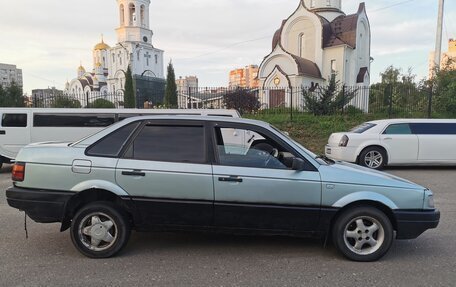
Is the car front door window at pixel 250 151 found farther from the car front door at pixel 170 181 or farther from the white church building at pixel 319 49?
the white church building at pixel 319 49

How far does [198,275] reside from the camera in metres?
3.61

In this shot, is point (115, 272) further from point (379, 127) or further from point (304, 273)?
point (379, 127)

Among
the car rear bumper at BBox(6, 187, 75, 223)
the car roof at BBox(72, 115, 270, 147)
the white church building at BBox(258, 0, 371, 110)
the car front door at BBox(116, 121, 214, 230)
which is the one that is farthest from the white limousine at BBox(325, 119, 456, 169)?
the white church building at BBox(258, 0, 371, 110)

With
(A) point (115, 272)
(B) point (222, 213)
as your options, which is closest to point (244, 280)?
(B) point (222, 213)

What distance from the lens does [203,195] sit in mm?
3896

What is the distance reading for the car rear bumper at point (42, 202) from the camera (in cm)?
394

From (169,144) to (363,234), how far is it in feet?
7.87

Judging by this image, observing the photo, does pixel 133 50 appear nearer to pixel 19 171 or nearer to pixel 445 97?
pixel 445 97

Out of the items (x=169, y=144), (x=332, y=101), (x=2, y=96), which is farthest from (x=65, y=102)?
(x=169, y=144)

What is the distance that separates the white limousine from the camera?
10039 mm

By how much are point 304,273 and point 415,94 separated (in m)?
19.3

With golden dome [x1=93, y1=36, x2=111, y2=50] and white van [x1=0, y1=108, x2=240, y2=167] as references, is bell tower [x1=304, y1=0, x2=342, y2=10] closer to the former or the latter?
white van [x1=0, y1=108, x2=240, y2=167]

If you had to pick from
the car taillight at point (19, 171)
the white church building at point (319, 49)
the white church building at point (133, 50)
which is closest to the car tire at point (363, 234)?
the car taillight at point (19, 171)

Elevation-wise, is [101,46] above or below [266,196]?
above
